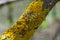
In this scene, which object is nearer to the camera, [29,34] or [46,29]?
[29,34]

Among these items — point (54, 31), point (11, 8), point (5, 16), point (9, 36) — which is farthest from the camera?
point (5, 16)

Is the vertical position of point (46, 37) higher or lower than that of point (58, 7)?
lower

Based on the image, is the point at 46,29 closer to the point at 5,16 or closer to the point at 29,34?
the point at 5,16

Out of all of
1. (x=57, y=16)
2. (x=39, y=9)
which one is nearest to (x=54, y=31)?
(x=57, y=16)

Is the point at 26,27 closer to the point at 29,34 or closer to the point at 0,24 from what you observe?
the point at 29,34

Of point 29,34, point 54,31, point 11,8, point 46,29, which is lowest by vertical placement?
point 29,34

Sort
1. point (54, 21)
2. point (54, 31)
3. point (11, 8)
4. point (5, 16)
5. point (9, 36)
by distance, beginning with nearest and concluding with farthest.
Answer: point (9, 36) < point (54, 31) < point (54, 21) < point (11, 8) < point (5, 16)
